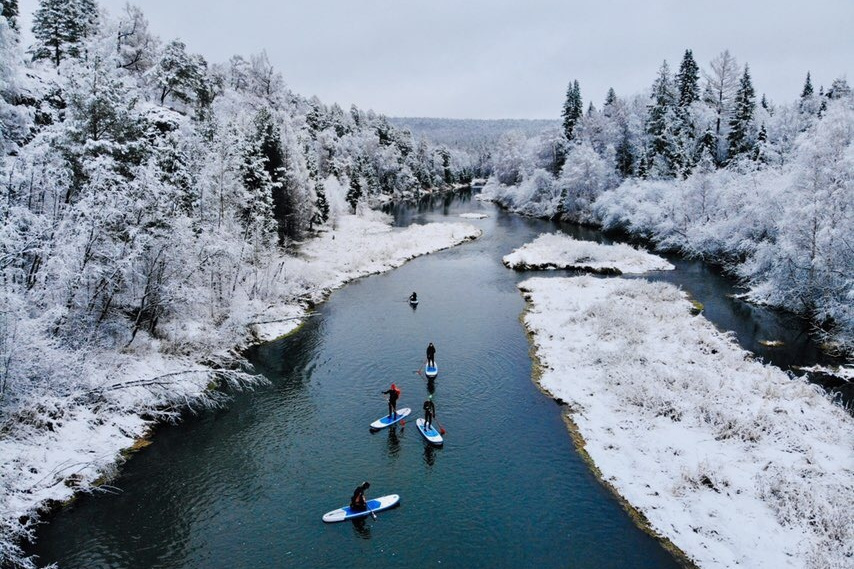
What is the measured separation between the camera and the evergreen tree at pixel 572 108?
8981cm

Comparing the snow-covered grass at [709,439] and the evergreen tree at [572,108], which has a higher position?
the evergreen tree at [572,108]

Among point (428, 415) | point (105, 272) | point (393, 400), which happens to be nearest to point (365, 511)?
point (428, 415)

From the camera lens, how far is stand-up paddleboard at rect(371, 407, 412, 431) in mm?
20727

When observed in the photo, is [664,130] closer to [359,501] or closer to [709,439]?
[709,439]

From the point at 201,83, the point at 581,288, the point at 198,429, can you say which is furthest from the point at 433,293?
the point at 201,83

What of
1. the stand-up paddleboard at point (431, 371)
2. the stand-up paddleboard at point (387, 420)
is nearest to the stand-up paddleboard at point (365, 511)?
the stand-up paddleboard at point (387, 420)

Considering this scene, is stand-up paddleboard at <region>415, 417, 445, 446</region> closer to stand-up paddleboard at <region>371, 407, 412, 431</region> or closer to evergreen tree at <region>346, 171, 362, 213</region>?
stand-up paddleboard at <region>371, 407, 412, 431</region>

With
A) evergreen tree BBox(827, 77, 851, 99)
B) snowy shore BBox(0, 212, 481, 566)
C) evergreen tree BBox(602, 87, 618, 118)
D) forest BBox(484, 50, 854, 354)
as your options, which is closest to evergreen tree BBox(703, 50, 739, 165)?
forest BBox(484, 50, 854, 354)

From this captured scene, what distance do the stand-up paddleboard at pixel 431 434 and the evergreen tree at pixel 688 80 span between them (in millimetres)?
76126

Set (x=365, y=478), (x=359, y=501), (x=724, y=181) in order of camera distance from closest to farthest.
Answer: (x=359, y=501), (x=365, y=478), (x=724, y=181)

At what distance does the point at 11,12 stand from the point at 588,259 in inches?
2182

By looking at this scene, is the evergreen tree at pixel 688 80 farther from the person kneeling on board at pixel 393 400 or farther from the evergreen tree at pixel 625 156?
the person kneeling on board at pixel 393 400

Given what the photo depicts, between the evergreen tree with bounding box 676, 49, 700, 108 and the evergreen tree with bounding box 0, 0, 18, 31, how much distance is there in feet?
270

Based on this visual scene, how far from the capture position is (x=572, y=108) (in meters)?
89.8
